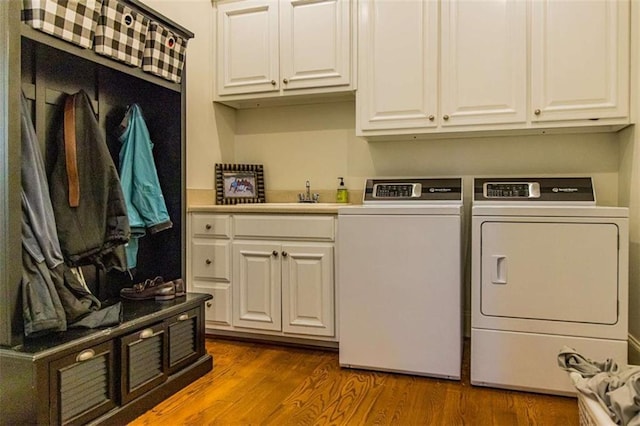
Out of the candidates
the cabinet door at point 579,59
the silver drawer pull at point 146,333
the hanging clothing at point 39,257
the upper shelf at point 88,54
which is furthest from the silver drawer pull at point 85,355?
the cabinet door at point 579,59

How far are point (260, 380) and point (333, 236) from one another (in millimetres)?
846

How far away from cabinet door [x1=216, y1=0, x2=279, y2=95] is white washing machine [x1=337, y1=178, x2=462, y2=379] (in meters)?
1.19

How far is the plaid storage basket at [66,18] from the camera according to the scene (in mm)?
1507

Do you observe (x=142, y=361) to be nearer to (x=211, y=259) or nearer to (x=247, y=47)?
(x=211, y=259)

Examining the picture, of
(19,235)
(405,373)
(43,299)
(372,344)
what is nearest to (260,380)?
(372,344)

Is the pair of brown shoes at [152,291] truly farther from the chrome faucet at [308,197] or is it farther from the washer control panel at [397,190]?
Answer: the washer control panel at [397,190]

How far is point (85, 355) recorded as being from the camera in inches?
62.2

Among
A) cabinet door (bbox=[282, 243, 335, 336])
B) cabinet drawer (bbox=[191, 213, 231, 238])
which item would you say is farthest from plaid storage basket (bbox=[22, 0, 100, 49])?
cabinet door (bbox=[282, 243, 335, 336])

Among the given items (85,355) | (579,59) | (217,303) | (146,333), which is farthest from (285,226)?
(579,59)

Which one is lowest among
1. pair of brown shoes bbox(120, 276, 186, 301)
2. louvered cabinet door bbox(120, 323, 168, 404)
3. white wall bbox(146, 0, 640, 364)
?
louvered cabinet door bbox(120, 323, 168, 404)

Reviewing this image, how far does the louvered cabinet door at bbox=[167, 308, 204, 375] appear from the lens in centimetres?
204

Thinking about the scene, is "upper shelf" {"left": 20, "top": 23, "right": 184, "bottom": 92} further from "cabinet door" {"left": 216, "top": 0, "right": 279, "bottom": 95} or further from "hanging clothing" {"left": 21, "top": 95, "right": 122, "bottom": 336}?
"cabinet door" {"left": 216, "top": 0, "right": 279, "bottom": 95}

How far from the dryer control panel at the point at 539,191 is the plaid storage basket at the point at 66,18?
81.4 inches

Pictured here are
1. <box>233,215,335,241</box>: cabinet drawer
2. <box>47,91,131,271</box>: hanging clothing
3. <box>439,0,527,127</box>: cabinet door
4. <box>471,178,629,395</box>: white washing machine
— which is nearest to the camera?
<box>47,91,131,271</box>: hanging clothing
